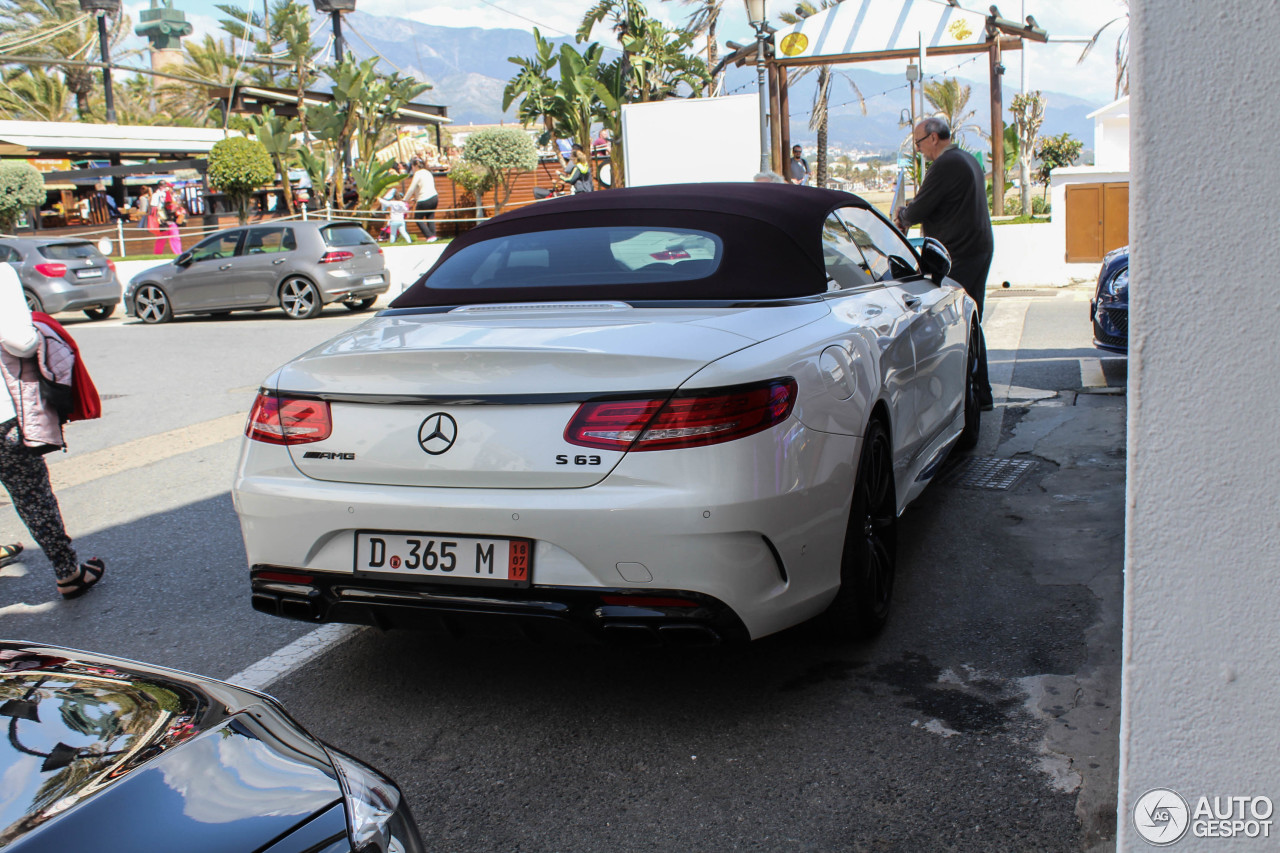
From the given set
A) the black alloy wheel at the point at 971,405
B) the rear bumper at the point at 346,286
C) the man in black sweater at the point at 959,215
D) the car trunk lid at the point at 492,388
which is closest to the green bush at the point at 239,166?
the rear bumper at the point at 346,286

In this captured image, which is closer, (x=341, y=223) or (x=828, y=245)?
(x=828, y=245)

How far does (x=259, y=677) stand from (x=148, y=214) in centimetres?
3064

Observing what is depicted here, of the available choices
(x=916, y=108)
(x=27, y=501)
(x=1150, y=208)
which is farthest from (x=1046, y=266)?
(x=1150, y=208)

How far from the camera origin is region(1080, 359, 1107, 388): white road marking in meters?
8.36

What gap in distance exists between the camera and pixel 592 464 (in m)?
2.89

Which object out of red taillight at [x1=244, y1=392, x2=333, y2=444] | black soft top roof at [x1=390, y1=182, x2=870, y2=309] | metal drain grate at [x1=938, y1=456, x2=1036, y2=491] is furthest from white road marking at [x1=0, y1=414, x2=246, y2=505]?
metal drain grate at [x1=938, y1=456, x2=1036, y2=491]

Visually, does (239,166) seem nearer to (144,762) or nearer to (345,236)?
(345,236)

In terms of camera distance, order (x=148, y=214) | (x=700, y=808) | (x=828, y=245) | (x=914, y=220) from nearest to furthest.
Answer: (x=700, y=808) < (x=828, y=245) < (x=914, y=220) < (x=148, y=214)

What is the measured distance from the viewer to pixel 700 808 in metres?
2.76

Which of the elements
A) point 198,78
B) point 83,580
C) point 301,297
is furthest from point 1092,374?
point 198,78

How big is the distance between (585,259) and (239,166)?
27.0 m

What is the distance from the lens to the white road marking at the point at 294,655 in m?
3.67

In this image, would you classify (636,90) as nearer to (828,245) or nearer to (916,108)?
(916,108)

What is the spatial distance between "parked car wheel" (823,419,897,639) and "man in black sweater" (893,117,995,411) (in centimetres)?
368
